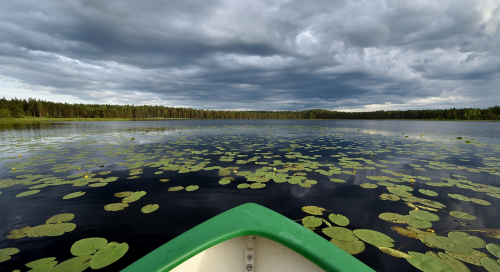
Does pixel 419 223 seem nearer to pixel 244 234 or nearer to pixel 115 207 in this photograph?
pixel 244 234

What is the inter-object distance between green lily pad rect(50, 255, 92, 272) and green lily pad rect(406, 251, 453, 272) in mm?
3872

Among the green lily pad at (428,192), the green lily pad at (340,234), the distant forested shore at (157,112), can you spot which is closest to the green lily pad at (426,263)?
the green lily pad at (340,234)

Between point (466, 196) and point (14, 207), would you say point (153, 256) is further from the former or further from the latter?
point (466, 196)

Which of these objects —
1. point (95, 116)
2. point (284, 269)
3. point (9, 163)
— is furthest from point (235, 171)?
point (95, 116)

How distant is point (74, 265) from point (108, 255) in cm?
32

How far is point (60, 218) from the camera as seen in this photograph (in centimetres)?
319

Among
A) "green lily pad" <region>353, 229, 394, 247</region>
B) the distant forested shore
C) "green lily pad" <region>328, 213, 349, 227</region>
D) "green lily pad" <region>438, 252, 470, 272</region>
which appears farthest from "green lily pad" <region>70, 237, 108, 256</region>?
the distant forested shore

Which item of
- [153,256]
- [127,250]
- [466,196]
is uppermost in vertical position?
[153,256]

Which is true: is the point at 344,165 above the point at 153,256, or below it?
below

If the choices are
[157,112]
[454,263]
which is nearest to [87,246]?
[454,263]

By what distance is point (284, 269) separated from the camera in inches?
72.4

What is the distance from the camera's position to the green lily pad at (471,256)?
2225 millimetres

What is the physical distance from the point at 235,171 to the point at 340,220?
336 cm

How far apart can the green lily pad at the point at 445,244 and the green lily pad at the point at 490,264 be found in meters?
0.18
